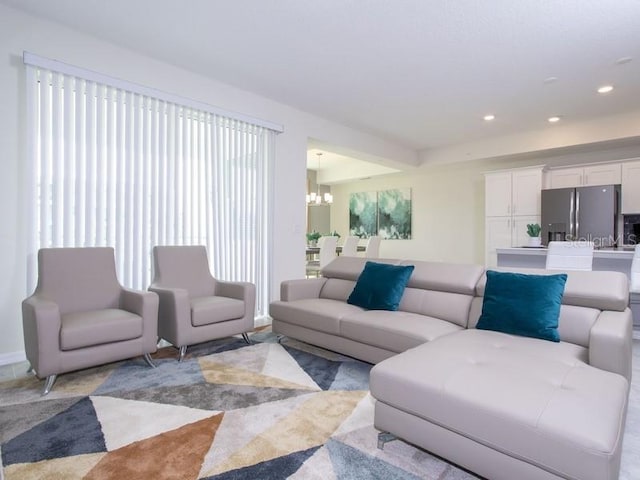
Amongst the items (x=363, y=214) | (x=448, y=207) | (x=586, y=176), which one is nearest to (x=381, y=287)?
(x=586, y=176)

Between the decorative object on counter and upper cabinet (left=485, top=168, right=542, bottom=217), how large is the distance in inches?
85.5

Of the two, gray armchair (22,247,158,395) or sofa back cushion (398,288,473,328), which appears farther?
sofa back cushion (398,288,473,328)

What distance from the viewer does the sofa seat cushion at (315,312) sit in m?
2.92

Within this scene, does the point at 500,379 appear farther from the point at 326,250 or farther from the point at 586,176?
the point at 586,176

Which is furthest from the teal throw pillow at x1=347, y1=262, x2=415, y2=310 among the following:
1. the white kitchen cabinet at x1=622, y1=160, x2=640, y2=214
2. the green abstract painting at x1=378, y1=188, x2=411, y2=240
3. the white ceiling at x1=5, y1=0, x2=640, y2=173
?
the green abstract painting at x1=378, y1=188, x2=411, y2=240

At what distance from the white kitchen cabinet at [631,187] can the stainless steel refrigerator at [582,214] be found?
10 cm

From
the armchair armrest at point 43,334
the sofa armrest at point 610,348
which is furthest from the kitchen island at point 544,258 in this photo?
the armchair armrest at point 43,334

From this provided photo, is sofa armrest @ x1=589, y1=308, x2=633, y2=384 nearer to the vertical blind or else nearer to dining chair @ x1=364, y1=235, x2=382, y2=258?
the vertical blind

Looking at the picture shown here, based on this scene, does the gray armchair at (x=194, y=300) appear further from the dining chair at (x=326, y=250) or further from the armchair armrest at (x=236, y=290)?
the dining chair at (x=326, y=250)

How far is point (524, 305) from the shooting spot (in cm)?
224

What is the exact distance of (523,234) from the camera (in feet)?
19.9

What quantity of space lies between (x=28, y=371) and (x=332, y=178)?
7224 mm

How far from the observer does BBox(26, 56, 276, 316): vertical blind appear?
2.99m

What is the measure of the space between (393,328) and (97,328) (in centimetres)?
202
